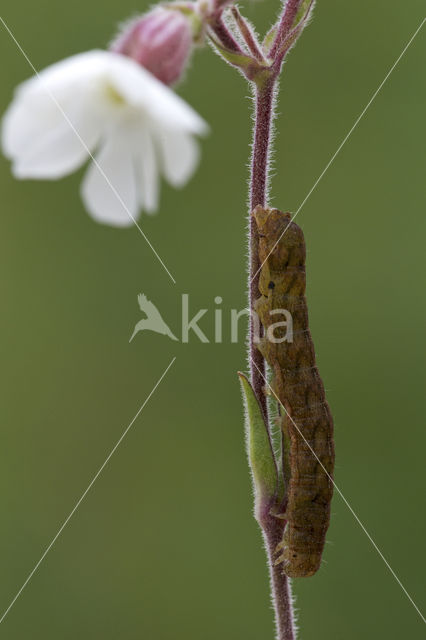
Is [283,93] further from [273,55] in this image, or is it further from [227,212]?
[273,55]

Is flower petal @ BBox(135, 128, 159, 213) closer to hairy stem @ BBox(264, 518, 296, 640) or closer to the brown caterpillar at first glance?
the brown caterpillar

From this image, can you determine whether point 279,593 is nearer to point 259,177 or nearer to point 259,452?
point 259,452

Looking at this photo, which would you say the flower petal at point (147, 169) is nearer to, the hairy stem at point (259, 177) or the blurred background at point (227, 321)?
the hairy stem at point (259, 177)

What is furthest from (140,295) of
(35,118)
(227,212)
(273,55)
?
(35,118)

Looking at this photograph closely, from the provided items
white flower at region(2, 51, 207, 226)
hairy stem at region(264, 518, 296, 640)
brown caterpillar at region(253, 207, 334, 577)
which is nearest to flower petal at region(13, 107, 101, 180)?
white flower at region(2, 51, 207, 226)

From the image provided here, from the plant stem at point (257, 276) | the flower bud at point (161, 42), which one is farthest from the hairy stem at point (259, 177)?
the flower bud at point (161, 42)

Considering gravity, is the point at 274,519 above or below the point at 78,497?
above
